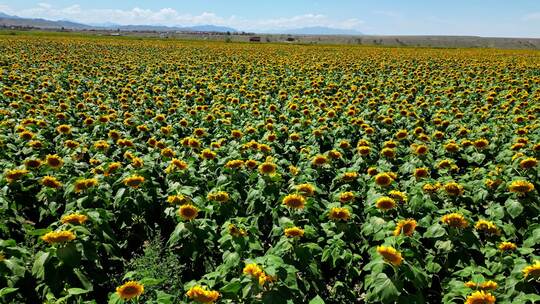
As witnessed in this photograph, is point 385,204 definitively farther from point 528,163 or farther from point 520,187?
point 528,163

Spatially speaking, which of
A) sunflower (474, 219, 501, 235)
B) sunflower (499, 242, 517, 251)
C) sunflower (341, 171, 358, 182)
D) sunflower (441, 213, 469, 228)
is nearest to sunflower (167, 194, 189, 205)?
sunflower (341, 171, 358, 182)

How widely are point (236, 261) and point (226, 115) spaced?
8025 millimetres

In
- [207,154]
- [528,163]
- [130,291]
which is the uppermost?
A: [528,163]

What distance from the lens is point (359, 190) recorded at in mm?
6684

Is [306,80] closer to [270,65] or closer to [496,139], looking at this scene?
[270,65]

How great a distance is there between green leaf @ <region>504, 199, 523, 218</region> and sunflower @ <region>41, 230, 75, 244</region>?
5145 mm

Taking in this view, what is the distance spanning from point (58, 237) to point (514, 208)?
210 inches

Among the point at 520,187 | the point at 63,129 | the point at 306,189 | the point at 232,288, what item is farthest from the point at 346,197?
the point at 63,129

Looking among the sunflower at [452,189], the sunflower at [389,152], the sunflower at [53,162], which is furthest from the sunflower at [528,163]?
the sunflower at [53,162]

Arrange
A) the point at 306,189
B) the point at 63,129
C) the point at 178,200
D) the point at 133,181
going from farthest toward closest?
the point at 63,129
the point at 133,181
the point at 306,189
the point at 178,200

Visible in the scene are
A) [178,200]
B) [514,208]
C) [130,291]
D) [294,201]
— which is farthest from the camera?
[514,208]

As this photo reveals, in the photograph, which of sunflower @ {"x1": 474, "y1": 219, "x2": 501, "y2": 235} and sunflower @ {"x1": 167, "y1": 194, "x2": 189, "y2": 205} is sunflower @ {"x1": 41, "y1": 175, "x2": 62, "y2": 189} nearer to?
sunflower @ {"x1": 167, "y1": 194, "x2": 189, "y2": 205}

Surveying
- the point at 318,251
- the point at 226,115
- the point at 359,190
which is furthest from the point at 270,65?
the point at 318,251

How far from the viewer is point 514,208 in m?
5.34
